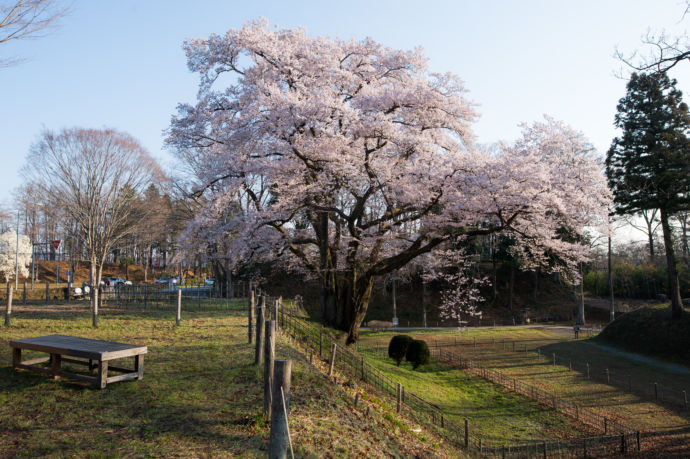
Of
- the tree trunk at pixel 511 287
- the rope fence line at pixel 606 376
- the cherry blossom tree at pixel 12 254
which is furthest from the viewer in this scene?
the cherry blossom tree at pixel 12 254

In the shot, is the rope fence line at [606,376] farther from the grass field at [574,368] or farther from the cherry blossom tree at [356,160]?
the cherry blossom tree at [356,160]

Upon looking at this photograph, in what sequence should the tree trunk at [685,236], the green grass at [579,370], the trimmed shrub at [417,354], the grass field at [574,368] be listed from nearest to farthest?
the grass field at [574,368] → the green grass at [579,370] → the trimmed shrub at [417,354] → the tree trunk at [685,236]

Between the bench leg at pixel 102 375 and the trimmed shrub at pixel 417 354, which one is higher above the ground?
the bench leg at pixel 102 375

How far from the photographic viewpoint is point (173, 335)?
11.3 metres

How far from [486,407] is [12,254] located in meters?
52.9

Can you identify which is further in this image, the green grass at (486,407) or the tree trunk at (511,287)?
the tree trunk at (511,287)

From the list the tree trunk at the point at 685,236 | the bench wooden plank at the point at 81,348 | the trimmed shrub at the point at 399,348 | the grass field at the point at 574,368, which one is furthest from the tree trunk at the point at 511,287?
the bench wooden plank at the point at 81,348

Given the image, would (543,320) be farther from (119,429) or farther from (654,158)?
(119,429)

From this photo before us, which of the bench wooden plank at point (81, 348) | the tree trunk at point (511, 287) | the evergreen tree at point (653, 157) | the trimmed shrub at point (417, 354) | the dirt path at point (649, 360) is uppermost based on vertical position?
the evergreen tree at point (653, 157)

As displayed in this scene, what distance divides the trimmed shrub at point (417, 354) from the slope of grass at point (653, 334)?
1480cm

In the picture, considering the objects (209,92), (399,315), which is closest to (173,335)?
(209,92)

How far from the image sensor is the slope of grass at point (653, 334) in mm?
24734

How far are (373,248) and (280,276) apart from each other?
29.4 meters

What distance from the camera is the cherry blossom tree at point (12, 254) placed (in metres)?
46.3
